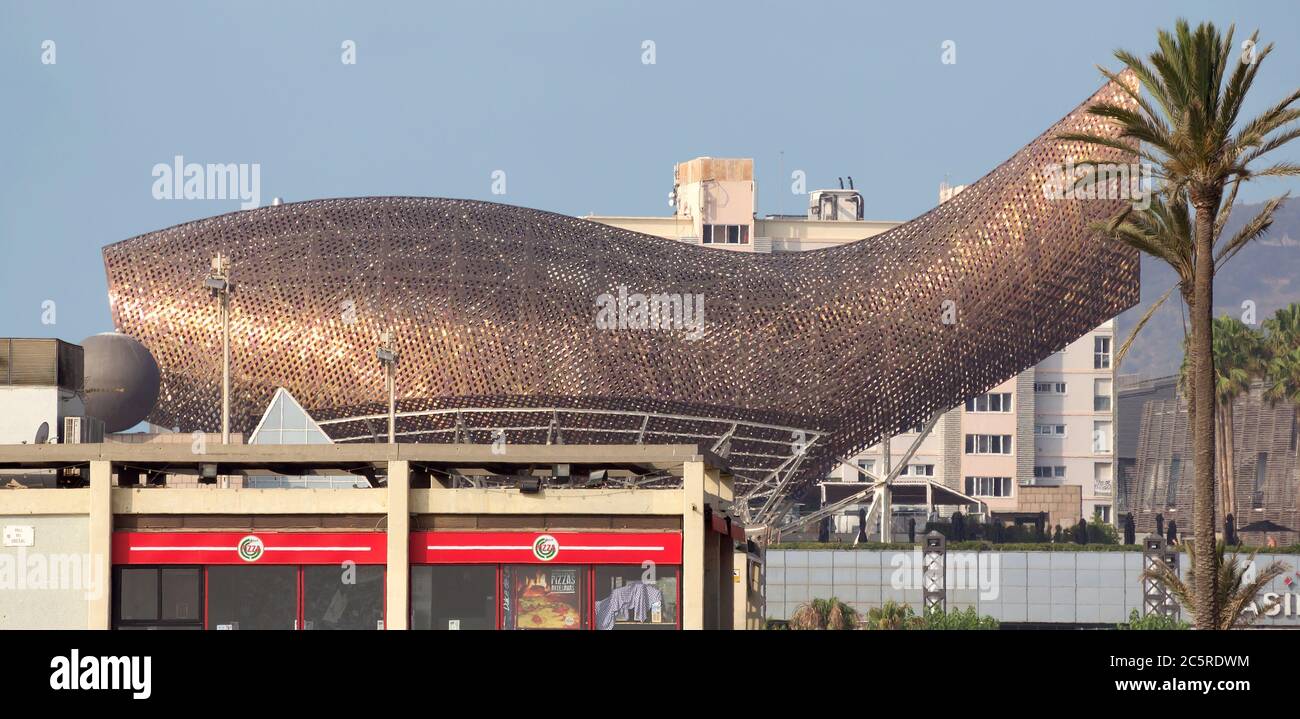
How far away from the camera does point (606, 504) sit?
113 feet

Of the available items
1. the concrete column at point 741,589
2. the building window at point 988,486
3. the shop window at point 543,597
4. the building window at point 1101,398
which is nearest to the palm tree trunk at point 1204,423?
the shop window at point 543,597

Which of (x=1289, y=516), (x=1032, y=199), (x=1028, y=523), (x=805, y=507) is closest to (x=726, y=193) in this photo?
(x=805, y=507)

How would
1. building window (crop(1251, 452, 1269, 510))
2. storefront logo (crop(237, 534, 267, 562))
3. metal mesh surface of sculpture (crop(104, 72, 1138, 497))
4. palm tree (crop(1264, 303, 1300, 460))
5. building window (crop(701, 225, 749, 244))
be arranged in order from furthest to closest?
building window (crop(701, 225, 749, 244)) → building window (crop(1251, 452, 1269, 510)) → palm tree (crop(1264, 303, 1300, 460)) → metal mesh surface of sculpture (crop(104, 72, 1138, 497)) → storefront logo (crop(237, 534, 267, 562))

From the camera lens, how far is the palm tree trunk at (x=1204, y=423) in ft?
120

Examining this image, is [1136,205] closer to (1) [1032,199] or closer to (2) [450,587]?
(2) [450,587]

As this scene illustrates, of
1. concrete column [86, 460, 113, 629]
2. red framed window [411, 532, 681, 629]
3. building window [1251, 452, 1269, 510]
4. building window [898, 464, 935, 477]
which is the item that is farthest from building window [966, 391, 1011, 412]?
concrete column [86, 460, 113, 629]

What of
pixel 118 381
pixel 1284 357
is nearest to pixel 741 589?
pixel 118 381

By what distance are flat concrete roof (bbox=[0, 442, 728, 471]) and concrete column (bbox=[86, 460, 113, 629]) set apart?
562 mm

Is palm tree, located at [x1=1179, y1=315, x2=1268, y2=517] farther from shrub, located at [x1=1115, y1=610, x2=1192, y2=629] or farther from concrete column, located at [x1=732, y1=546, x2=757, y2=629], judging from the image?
concrete column, located at [x1=732, y1=546, x2=757, y2=629]

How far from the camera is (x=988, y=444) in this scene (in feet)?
495

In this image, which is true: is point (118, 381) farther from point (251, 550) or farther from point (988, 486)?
point (988, 486)

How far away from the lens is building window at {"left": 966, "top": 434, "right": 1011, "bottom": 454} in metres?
151
